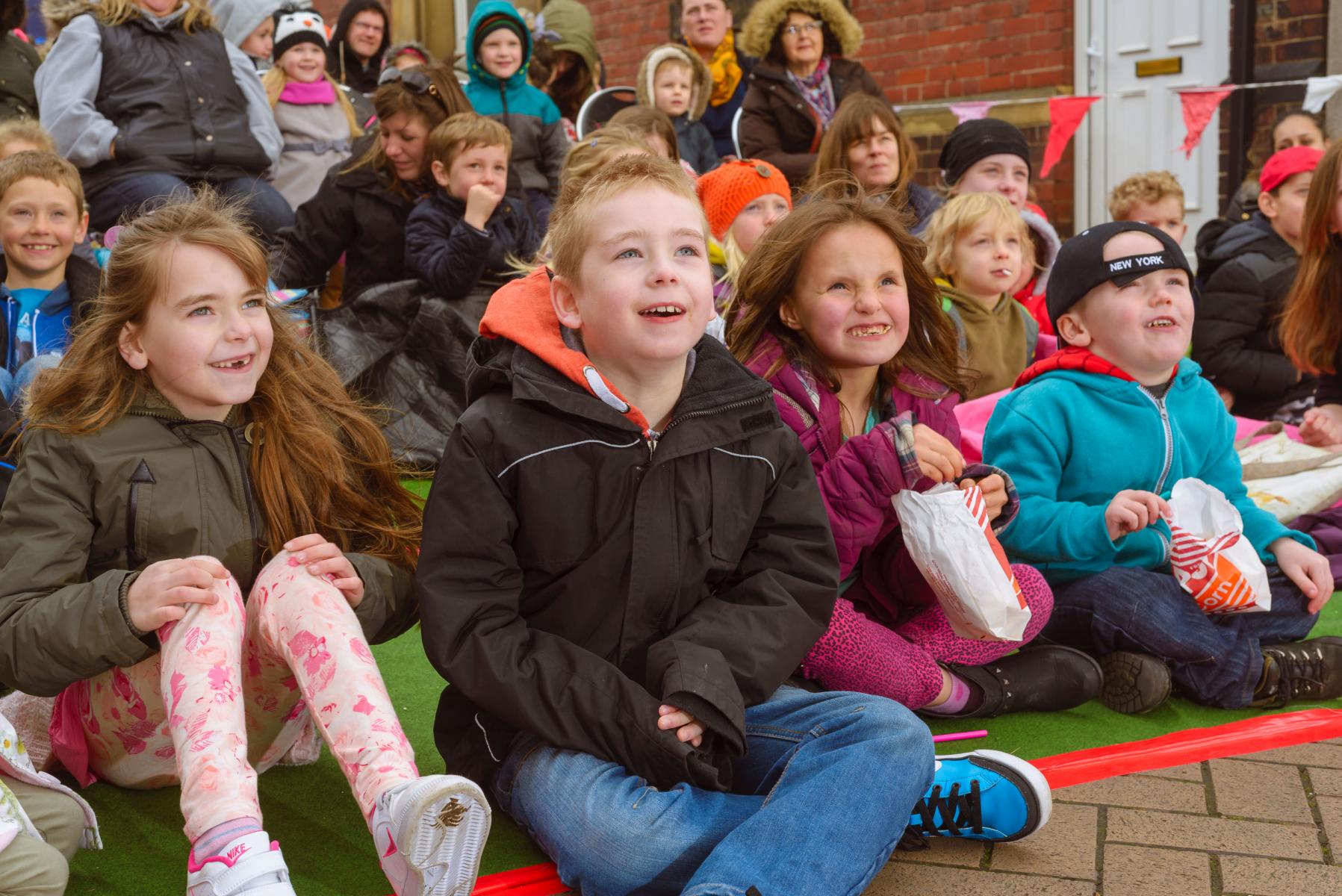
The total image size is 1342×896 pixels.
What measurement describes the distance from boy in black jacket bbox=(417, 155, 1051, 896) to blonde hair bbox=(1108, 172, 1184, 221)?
453cm

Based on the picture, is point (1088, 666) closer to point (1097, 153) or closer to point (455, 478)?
point (455, 478)

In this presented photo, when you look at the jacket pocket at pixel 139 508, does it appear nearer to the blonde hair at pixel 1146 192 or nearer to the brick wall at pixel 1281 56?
the blonde hair at pixel 1146 192

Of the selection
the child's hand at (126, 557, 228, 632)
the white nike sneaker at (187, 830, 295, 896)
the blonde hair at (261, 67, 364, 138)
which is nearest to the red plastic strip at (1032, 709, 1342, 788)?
the white nike sneaker at (187, 830, 295, 896)

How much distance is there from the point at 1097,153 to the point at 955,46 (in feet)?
4.23

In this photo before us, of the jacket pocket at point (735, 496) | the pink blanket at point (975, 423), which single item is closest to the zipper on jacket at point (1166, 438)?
the pink blanket at point (975, 423)

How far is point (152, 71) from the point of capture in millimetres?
5504

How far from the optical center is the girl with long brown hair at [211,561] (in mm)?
1961

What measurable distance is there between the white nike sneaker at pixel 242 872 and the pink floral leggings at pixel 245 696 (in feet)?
0.15

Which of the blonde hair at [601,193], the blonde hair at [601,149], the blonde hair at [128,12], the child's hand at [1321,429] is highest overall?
the blonde hair at [128,12]

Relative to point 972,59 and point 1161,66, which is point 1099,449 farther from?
point 972,59

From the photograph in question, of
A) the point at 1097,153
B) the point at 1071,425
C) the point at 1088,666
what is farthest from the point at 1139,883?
the point at 1097,153

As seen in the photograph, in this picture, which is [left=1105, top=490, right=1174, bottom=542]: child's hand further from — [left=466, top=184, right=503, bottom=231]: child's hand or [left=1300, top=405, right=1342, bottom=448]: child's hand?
[left=466, top=184, right=503, bottom=231]: child's hand

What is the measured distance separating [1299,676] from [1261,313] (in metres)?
2.70

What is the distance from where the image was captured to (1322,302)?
421 centimetres
